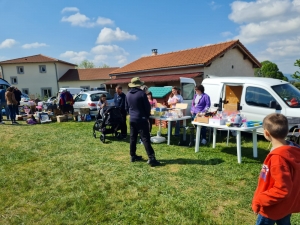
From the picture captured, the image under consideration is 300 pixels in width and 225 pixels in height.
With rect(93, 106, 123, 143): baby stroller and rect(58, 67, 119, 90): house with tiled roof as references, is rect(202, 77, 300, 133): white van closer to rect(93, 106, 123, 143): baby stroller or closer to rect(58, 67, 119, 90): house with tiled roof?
rect(93, 106, 123, 143): baby stroller

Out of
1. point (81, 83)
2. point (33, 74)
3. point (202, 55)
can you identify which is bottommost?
point (81, 83)

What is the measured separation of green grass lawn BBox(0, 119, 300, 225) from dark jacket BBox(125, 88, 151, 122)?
1.10 m

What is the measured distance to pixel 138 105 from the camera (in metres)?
4.65

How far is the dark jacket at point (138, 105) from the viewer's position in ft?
15.2

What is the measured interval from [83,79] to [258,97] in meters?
32.5

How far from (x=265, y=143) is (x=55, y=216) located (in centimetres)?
576

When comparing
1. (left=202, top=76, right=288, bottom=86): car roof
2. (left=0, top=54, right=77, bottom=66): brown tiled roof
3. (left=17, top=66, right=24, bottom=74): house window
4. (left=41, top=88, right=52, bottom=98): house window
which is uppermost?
(left=0, top=54, right=77, bottom=66): brown tiled roof

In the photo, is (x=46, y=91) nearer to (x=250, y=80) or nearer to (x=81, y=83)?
(x=81, y=83)

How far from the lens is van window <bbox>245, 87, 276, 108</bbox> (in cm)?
638

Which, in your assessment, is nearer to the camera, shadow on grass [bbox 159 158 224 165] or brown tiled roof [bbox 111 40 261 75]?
shadow on grass [bbox 159 158 224 165]

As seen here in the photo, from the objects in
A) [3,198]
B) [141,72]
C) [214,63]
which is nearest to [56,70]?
[141,72]

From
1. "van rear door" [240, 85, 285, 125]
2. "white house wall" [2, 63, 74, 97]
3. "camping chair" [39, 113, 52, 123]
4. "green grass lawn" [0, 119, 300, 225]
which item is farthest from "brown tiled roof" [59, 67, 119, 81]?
"van rear door" [240, 85, 285, 125]

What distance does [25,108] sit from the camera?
45.0ft

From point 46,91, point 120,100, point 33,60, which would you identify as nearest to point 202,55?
point 120,100
